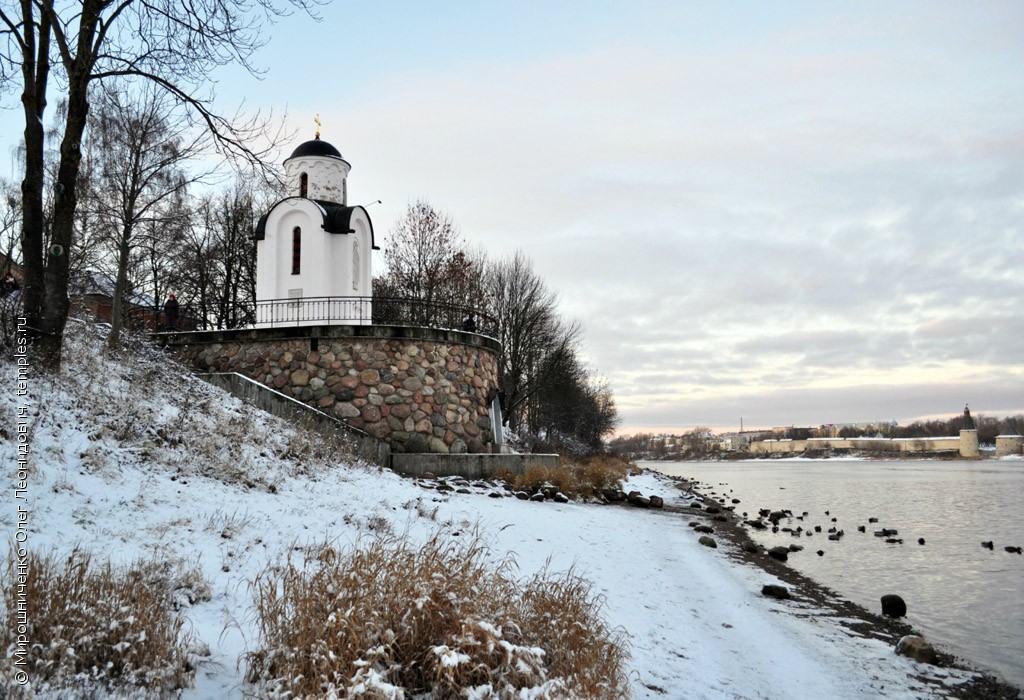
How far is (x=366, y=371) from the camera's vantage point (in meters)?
16.3

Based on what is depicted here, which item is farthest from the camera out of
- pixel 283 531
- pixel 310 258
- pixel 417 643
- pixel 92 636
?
pixel 310 258

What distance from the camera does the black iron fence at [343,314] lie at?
1973cm

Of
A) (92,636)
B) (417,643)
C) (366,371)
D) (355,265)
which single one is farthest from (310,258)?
(417,643)

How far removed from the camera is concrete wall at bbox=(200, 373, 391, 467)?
1410cm

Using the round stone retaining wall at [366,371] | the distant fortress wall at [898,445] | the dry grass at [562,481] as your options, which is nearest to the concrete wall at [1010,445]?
the distant fortress wall at [898,445]

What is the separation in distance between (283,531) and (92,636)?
10.9ft

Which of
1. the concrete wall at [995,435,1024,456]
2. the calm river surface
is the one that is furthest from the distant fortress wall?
the calm river surface

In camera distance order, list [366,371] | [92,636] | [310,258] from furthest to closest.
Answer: [310,258] < [366,371] < [92,636]

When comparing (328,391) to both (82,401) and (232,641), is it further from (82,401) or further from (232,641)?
(232,641)

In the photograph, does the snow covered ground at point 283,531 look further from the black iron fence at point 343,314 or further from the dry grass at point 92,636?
the black iron fence at point 343,314

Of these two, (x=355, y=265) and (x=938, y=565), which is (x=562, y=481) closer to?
(x=938, y=565)

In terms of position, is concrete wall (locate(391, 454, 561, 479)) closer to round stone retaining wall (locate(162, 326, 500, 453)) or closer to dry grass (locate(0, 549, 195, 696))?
round stone retaining wall (locate(162, 326, 500, 453))

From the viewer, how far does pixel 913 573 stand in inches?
457

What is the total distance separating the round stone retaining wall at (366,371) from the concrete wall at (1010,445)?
345 ft
